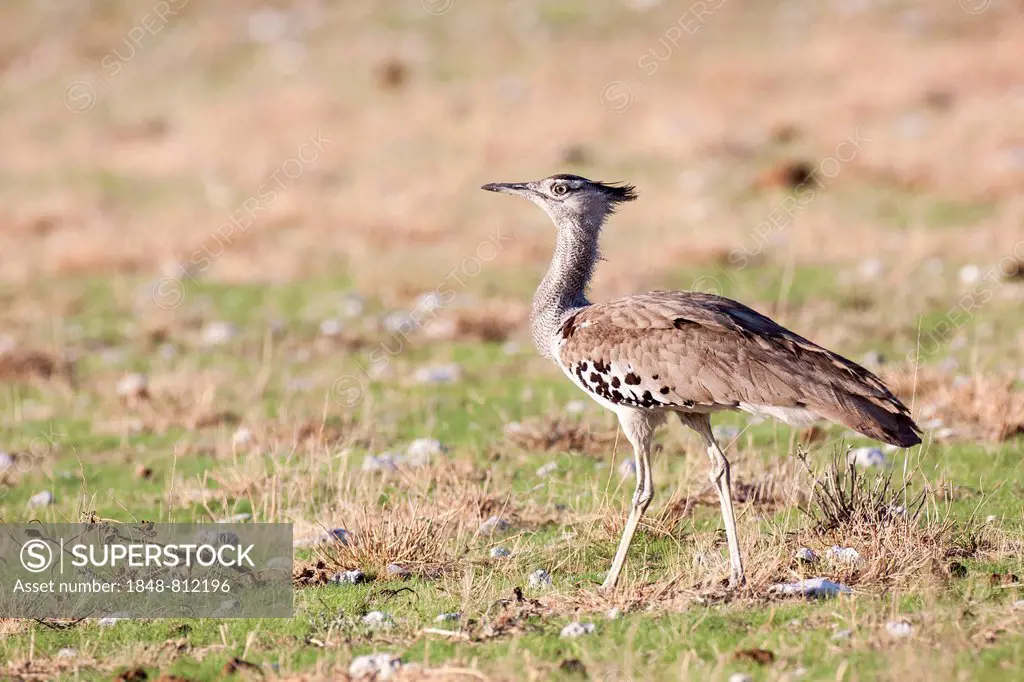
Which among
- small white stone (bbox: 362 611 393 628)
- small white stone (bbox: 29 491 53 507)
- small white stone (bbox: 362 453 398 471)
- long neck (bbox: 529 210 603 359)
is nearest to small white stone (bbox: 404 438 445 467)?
small white stone (bbox: 362 453 398 471)

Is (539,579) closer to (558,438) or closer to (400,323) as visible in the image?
(558,438)

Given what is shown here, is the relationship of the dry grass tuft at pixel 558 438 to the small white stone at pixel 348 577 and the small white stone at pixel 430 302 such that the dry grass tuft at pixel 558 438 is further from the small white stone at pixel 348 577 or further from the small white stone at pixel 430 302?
the small white stone at pixel 430 302

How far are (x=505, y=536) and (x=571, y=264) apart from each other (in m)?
1.37

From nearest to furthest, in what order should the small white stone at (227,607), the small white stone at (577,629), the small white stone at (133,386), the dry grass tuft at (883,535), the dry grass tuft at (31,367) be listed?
the small white stone at (577,629)
the dry grass tuft at (883,535)
the small white stone at (227,607)
the small white stone at (133,386)
the dry grass tuft at (31,367)

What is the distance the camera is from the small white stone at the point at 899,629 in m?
4.62

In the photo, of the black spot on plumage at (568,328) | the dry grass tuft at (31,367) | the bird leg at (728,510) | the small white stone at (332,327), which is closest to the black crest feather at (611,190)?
the black spot on plumage at (568,328)

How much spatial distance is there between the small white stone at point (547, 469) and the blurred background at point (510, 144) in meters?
3.69

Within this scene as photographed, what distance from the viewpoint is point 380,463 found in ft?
24.6

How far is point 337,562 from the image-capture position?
593 centimetres

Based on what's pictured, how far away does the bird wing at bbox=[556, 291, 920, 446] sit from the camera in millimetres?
5176

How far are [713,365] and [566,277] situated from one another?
111cm

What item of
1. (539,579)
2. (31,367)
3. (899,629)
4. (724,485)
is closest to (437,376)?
(31,367)

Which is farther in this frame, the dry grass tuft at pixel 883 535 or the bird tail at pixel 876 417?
the dry grass tuft at pixel 883 535

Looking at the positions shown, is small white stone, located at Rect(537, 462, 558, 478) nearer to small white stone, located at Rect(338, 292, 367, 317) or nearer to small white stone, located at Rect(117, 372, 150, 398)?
small white stone, located at Rect(117, 372, 150, 398)
